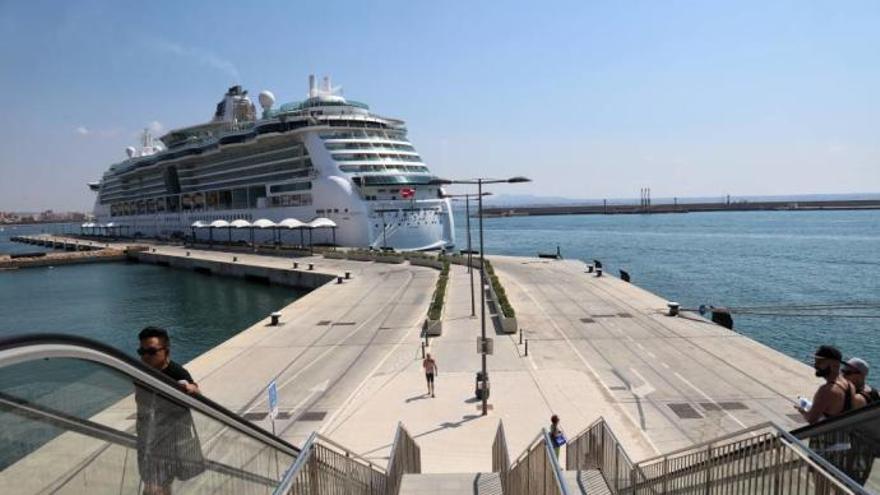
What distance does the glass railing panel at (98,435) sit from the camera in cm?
285

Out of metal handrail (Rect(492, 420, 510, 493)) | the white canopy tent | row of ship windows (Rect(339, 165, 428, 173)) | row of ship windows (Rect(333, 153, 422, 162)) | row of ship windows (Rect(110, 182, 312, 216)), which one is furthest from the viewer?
row of ship windows (Rect(110, 182, 312, 216))

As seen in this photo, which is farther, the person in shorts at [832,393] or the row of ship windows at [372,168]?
the row of ship windows at [372,168]

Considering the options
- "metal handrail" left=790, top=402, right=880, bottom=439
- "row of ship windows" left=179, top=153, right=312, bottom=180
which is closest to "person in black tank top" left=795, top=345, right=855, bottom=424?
"metal handrail" left=790, top=402, right=880, bottom=439

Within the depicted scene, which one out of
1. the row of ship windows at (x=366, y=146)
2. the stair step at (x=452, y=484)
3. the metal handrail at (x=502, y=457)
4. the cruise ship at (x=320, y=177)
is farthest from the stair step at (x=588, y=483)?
the row of ship windows at (x=366, y=146)

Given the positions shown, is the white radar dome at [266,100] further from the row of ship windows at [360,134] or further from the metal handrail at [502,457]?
the metal handrail at [502,457]

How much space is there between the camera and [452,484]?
34.3 ft

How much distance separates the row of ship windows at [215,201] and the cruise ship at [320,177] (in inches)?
6.5

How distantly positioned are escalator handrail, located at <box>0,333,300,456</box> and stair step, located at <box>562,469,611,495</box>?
5.95m

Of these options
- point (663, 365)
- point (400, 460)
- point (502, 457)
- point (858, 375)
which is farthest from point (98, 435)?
point (663, 365)

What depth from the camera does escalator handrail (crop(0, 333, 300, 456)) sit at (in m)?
2.67

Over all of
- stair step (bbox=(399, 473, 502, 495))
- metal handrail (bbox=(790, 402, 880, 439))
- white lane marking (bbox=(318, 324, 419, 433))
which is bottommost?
white lane marking (bbox=(318, 324, 419, 433))

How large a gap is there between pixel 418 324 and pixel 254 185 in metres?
58.5

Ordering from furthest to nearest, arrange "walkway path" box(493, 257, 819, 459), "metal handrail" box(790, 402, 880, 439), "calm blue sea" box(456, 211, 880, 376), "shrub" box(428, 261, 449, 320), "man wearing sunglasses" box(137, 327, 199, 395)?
"calm blue sea" box(456, 211, 880, 376) → "shrub" box(428, 261, 449, 320) → "walkway path" box(493, 257, 819, 459) → "man wearing sunglasses" box(137, 327, 199, 395) → "metal handrail" box(790, 402, 880, 439)

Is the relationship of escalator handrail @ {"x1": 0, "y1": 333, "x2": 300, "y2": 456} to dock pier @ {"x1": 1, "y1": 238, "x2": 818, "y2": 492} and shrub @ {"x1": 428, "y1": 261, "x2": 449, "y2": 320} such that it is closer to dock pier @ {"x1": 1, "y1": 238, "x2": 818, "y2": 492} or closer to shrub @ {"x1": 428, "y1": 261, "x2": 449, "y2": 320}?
dock pier @ {"x1": 1, "y1": 238, "x2": 818, "y2": 492}
